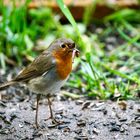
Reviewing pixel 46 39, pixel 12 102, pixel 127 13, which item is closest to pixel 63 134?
pixel 12 102

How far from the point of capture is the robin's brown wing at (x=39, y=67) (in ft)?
16.0

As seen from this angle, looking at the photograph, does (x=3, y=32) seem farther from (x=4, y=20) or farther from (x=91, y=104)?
(x=91, y=104)

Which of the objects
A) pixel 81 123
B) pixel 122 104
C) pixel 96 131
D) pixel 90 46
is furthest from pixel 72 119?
pixel 90 46

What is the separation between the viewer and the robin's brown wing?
4891mm

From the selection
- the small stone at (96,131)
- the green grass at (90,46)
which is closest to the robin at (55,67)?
the green grass at (90,46)

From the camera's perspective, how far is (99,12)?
7801mm

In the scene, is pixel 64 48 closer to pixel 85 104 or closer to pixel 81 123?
pixel 81 123

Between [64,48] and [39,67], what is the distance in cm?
27

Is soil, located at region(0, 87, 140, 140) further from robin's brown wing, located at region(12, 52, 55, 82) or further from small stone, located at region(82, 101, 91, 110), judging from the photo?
robin's brown wing, located at region(12, 52, 55, 82)

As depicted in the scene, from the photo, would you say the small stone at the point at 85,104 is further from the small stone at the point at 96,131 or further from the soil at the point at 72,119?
the small stone at the point at 96,131

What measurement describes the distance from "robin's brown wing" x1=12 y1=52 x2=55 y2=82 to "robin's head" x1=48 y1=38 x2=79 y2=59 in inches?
2.8

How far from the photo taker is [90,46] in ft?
21.6

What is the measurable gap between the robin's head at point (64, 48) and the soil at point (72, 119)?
0.58 metres

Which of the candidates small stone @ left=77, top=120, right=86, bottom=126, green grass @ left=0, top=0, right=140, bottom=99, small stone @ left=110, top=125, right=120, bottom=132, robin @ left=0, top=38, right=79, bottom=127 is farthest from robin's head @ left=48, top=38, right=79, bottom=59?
small stone @ left=110, top=125, right=120, bottom=132
